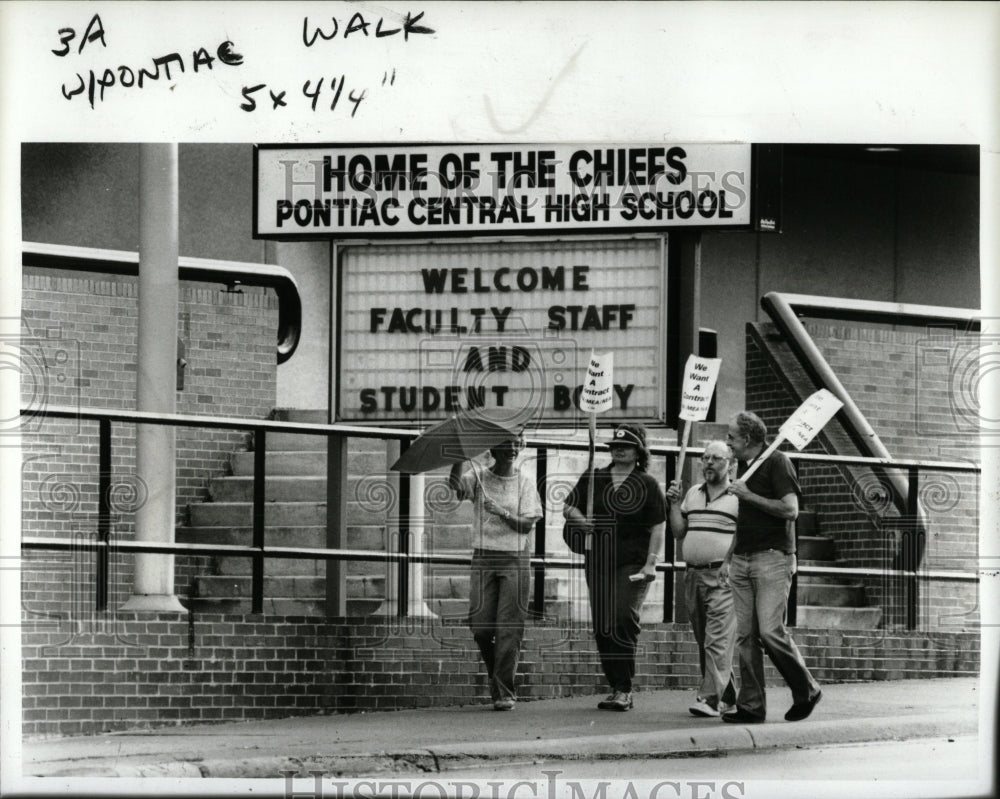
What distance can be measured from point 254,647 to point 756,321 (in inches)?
243

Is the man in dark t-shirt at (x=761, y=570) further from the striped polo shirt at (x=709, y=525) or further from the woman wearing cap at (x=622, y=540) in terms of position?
the woman wearing cap at (x=622, y=540)

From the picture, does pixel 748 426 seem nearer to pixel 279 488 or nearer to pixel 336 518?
pixel 336 518

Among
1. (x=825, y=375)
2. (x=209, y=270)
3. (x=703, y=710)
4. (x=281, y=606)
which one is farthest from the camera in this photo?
(x=825, y=375)

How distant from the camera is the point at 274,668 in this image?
40.8ft

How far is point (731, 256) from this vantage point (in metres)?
17.3

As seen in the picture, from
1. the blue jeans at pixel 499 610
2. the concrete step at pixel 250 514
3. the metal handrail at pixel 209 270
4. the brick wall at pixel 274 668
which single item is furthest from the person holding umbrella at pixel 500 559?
the metal handrail at pixel 209 270

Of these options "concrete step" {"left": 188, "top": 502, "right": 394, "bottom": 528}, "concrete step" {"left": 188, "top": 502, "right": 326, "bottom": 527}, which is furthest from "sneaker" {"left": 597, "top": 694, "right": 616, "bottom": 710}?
"concrete step" {"left": 188, "top": 502, "right": 326, "bottom": 527}

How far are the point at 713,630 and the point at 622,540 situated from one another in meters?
0.81

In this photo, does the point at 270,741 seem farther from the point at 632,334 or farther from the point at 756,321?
the point at 756,321

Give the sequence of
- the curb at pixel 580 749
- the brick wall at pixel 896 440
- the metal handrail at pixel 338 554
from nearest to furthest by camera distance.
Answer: the curb at pixel 580 749
the metal handrail at pixel 338 554
the brick wall at pixel 896 440

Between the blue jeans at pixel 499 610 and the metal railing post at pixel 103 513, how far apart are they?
2.24 metres

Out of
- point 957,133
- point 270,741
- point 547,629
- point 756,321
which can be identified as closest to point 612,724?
point 547,629

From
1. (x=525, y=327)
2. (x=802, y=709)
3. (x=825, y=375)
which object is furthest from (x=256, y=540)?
(x=825, y=375)

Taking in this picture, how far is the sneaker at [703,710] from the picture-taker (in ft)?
40.9
